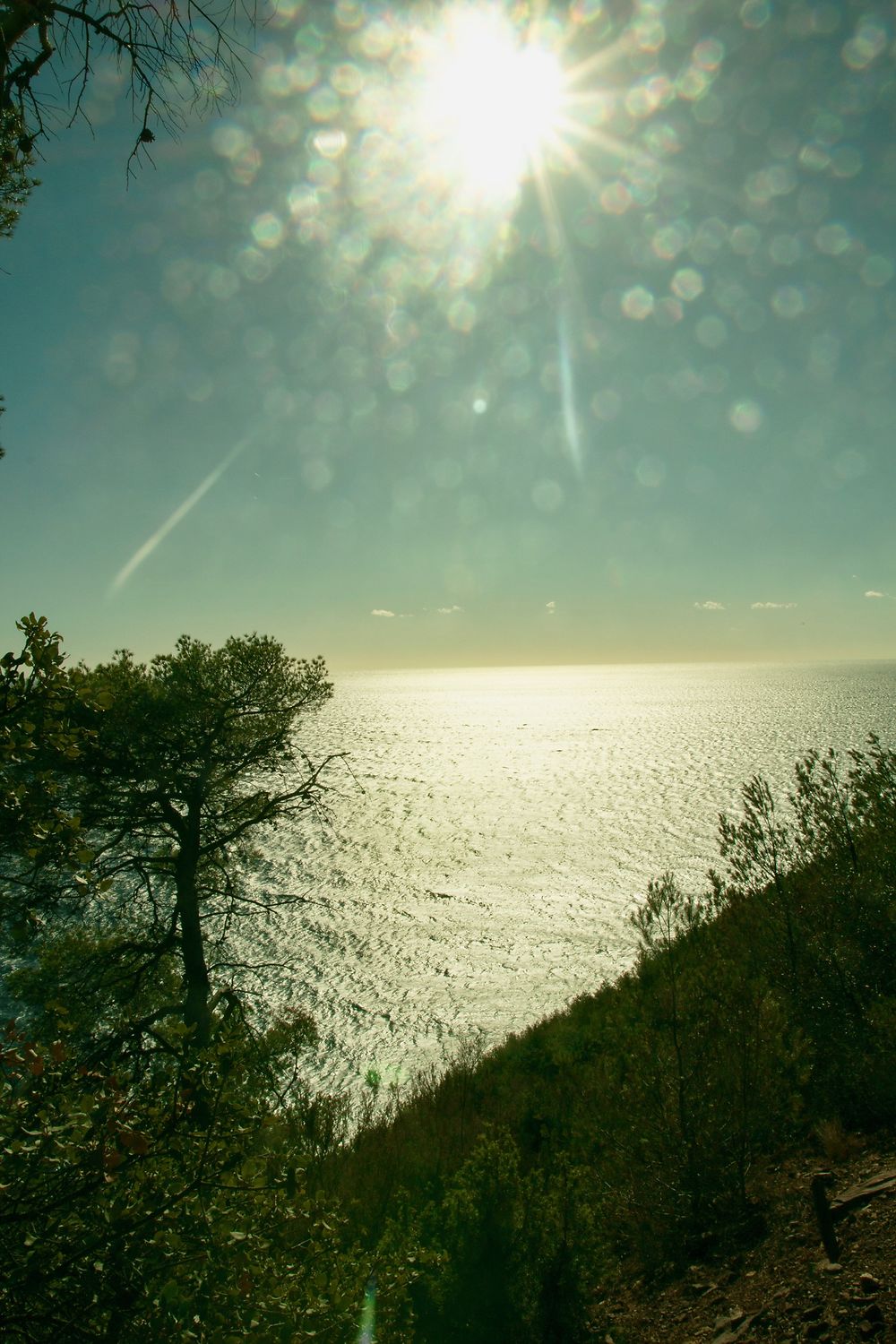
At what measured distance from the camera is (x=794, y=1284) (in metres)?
6.12

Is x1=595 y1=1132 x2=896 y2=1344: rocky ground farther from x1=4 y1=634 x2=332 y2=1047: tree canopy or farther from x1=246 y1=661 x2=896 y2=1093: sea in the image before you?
x1=246 y1=661 x2=896 y2=1093: sea

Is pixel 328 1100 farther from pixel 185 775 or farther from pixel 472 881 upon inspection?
pixel 472 881

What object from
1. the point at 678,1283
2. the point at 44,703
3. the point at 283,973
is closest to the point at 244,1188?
the point at 44,703

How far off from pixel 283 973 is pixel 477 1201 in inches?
1138

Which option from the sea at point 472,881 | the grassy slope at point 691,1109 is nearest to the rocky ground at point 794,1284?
the grassy slope at point 691,1109

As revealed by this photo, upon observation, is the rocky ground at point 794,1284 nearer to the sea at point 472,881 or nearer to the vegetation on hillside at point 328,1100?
the vegetation on hillside at point 328,1100

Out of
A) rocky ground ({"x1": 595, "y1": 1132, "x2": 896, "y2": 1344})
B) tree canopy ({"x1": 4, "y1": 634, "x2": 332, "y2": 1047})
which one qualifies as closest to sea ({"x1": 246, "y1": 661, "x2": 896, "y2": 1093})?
tree canopy ({"x1": 4, "y1": 634, "x2": 332, "y2": 1047})

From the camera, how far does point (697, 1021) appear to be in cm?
898

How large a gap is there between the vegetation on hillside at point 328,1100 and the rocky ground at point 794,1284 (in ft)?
1.34

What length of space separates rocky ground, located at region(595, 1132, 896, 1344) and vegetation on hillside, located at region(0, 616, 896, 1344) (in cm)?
41

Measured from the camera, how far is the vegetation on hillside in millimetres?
3023

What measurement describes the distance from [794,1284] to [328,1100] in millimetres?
13297

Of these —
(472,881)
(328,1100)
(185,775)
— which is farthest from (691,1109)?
(472,881)

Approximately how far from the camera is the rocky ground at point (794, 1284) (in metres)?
5.41
